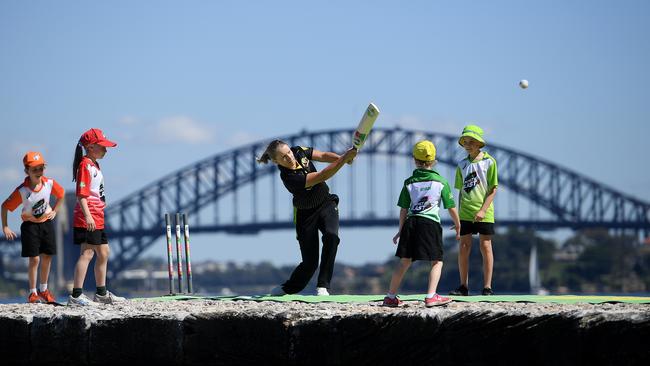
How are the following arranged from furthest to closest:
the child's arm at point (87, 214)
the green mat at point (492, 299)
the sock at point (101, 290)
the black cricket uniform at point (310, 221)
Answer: the black cricket uniform at point (310, 221), the sock at point (101, 290), the child's arm at point (87, 214), the green mat at point (492, 299)

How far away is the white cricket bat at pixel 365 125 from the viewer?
A: 8555 millimetres

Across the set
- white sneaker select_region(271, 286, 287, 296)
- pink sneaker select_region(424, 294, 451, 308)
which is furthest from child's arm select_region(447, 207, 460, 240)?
white sneaker select_region(271, 286, 287, 296)

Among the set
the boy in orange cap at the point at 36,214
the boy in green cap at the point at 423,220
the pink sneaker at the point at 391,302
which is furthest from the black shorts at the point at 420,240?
the boy in orange cap at the point at 36,214

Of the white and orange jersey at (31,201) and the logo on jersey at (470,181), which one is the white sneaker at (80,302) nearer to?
the white and orange jersey at (31,201)

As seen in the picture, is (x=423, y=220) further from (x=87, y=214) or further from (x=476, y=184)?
(x=87, y=214)

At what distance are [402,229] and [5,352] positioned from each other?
8.81 ft

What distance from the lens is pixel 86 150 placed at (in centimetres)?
959

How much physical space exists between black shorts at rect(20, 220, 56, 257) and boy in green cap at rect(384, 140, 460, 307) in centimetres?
347

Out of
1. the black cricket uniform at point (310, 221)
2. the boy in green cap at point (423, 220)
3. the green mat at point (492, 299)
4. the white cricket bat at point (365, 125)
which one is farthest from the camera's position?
the black cricket uniform at point (310, 221)

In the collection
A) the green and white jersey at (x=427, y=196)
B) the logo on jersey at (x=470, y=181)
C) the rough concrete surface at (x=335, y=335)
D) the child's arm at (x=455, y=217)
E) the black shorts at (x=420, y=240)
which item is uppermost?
the logo on jersey at (x=470, y=181)

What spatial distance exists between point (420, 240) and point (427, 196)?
306 mm

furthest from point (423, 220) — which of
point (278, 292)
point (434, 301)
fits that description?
point (278, 292)

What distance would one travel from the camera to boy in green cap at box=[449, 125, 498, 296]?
32.2 feet

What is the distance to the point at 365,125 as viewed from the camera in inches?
344
